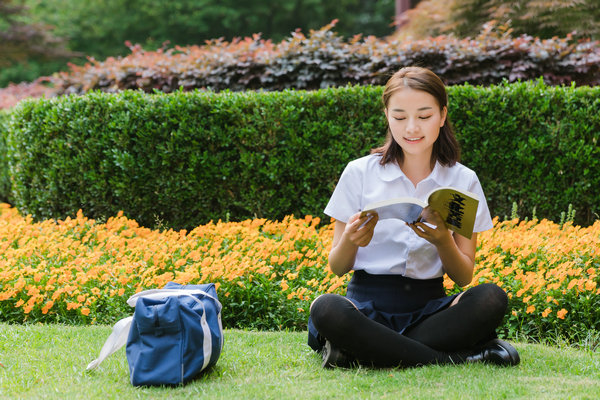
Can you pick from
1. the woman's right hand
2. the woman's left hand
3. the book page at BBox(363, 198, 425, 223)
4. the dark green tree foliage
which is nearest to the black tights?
the woman's right hand

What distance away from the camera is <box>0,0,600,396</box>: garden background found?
3.60 metres

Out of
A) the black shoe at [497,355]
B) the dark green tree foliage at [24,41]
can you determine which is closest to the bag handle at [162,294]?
the black shoe at [497,355]

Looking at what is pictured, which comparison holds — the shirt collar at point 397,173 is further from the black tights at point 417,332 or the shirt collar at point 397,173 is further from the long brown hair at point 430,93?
the black tights at point 417,332

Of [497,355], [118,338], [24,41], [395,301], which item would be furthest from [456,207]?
[24,41]

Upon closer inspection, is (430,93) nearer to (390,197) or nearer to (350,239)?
(390,197)

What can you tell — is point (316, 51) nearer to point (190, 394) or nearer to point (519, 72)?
point (519, 72)

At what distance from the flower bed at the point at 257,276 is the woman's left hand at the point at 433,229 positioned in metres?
0.94

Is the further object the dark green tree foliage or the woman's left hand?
the dark green tree foliage

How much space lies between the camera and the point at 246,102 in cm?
533

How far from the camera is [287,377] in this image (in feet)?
8.34

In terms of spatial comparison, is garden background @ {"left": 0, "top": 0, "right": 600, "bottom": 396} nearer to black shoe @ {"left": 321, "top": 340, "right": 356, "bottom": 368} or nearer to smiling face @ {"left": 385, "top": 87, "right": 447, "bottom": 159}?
black shoe @ {"left": 321, "top": 340, "right": 356, "bottom": 368}

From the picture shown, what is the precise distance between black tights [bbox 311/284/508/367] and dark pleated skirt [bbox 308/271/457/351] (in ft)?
0.23

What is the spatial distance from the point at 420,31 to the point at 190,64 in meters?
3.63

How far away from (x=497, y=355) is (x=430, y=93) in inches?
45.1
